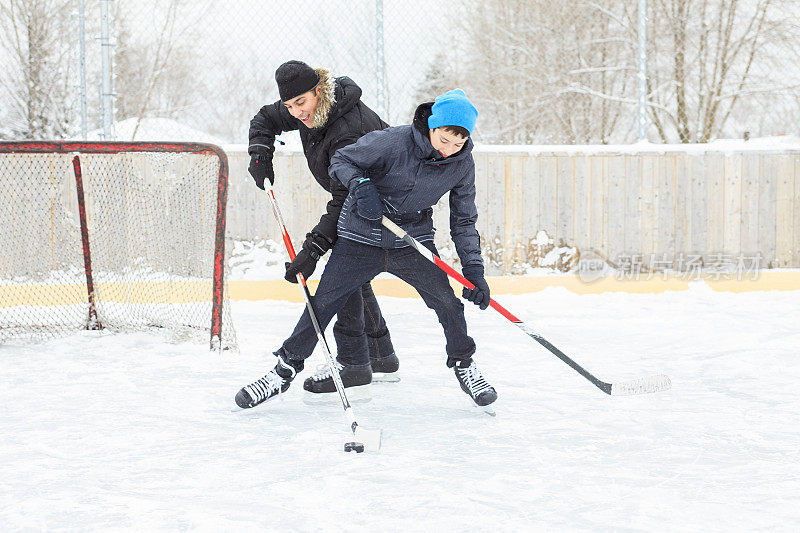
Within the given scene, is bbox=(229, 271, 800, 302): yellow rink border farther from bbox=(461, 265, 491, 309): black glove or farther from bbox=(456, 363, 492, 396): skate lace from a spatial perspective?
bbox=(461, 265, 491, 309): black glove

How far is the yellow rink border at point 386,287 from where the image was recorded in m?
4.26

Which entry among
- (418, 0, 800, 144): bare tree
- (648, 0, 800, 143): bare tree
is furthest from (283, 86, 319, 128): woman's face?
(648, 0, 800, 143): bare tree

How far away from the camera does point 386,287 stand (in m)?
5.16

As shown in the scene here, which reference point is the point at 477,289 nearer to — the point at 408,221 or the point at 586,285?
the point at 408,221

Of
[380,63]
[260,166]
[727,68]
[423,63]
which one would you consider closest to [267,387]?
[260,166]

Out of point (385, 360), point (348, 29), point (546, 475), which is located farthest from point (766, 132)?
point (546, 475)

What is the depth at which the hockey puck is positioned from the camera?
2.02 meters

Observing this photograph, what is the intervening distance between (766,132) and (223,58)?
4.27 meters

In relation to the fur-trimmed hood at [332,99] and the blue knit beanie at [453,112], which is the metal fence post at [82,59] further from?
the blue knit beanie at [453,112]

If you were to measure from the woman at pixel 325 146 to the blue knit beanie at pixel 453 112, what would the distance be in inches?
16.6

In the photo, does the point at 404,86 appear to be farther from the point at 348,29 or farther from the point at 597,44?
the point at 597,44

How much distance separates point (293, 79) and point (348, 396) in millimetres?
1068

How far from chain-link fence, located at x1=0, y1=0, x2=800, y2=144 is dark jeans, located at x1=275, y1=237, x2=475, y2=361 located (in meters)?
2.28

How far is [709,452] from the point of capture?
2045mm
